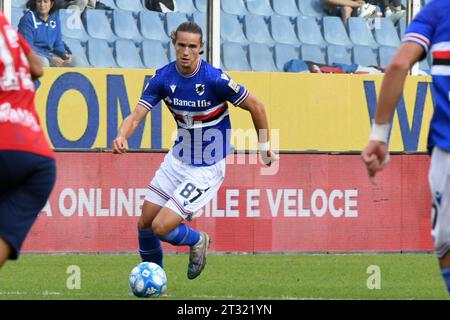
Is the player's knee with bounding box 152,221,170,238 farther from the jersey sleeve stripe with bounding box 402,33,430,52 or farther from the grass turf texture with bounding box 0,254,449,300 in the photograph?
the jersey sleeve stripe with bounding box 402,33,430,52

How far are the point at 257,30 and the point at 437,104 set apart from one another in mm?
12243

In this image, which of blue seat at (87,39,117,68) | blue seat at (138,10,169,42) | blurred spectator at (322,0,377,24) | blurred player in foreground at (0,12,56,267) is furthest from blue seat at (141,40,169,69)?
blurred player in foreground at (0,12,56,267)

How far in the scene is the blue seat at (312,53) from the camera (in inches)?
706

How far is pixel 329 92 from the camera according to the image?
16234 mm

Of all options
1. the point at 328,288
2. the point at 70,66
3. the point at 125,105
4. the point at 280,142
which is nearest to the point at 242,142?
the point at 280,142

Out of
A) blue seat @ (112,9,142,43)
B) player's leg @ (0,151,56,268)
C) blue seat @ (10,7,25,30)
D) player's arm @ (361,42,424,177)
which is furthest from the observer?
blue seat @ (112,9,142,43)

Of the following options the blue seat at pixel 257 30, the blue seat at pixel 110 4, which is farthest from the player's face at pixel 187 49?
the blue seat at pixel 257 30

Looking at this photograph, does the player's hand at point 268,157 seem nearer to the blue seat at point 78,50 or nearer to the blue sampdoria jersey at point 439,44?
the blue sampdoria jersey at point 439,44

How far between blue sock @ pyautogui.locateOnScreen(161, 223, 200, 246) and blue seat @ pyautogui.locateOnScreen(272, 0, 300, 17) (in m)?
7.83

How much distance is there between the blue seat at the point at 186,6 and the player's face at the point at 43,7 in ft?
6.29

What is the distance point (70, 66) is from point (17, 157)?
430 inches

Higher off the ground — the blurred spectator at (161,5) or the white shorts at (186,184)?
the blurred spectator at (161,5)

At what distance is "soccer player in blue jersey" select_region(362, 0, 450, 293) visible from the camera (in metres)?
5.57

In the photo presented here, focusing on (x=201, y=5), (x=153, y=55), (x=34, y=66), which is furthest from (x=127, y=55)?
(x=34, y=66)
